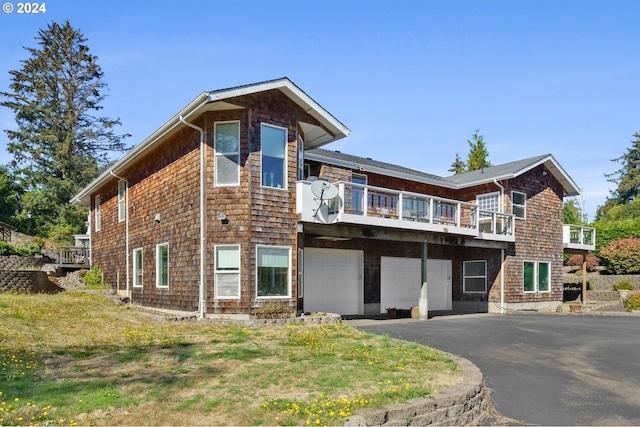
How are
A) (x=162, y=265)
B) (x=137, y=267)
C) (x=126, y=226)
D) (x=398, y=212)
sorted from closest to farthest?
(x=162, y=265) → (x=398, y=212) → (x=137, y=267) → (x=126, y=226)

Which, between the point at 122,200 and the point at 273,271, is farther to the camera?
the point at 122,200

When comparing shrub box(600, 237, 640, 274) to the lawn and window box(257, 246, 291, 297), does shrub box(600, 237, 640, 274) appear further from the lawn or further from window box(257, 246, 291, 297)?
the lawn

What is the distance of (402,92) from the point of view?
17391 mm

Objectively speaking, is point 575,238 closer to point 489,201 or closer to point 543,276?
point 543,276

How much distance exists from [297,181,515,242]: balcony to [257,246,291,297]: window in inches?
53.9

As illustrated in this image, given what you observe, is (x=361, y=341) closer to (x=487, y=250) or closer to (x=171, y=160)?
(x=171, y=160)

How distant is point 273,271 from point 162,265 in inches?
203

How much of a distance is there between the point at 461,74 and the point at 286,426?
13.8 metres

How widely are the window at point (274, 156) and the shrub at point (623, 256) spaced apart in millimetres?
24817

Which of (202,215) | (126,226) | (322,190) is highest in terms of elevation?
(322,190)

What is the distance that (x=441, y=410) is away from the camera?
20.4ft

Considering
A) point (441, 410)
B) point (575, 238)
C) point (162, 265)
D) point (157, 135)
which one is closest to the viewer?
point (441, 410)

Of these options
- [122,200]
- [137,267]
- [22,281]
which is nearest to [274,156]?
[137,267]

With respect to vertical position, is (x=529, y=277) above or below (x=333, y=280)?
below
